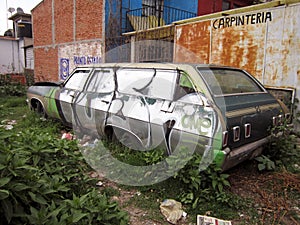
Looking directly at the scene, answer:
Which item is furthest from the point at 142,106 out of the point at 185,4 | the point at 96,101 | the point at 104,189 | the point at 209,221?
the point at 185,4

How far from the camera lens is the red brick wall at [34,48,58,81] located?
547 inches

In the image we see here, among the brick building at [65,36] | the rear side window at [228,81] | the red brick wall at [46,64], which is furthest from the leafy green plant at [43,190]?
the red brick wall at [46,64]

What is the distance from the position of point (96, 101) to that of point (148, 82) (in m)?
1.07

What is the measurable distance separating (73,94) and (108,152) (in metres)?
1.47

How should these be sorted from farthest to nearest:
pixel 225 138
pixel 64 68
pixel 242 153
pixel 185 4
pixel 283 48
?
pixel 64 68 < pixel 185 4 < pixel 283 48 < pixel 242 153 < pixel 225 138

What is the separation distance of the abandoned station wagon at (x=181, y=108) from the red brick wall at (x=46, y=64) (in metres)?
10.4

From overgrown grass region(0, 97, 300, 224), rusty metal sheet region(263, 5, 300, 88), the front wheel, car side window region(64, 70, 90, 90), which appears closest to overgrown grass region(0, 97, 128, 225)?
overgrown grass region(0, 97, 300, 224)

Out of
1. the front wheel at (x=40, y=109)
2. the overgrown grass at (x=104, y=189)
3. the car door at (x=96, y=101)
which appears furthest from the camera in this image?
the front wheel at (x=40, y=109)

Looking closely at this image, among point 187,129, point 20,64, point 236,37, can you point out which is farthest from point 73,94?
point 20,64

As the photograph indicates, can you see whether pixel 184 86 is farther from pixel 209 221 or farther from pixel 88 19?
pixel 88 19

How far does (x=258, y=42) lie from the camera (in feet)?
18.9

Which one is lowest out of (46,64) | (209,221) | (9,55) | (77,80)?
(209,221)

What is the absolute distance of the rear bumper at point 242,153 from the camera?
279cm

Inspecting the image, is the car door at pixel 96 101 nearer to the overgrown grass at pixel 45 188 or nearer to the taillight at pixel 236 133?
the overgrown grass at pixel 45 188
